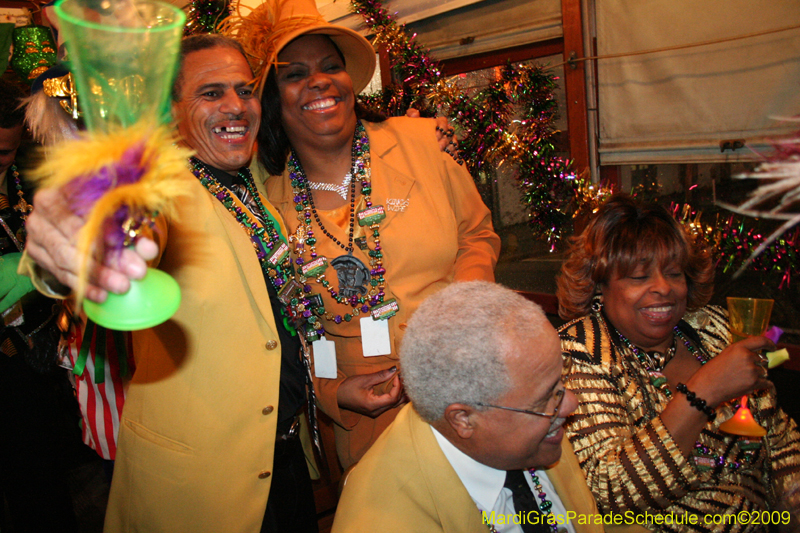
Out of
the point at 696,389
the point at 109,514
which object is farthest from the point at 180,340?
the point at 696,389

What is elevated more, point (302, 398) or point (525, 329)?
point (525, 329)

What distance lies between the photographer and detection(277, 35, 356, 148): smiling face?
1.89 meters

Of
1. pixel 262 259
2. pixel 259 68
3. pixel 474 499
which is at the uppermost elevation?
pixel 259 68

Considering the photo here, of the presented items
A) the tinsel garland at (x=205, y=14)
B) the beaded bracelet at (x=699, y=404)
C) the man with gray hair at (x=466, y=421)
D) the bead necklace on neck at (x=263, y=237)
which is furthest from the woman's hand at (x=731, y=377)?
the tinsel garland at (x=205, y=14)

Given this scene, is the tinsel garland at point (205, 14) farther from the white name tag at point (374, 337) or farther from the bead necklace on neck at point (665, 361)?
the bead necklace on neck at point (665, 361)

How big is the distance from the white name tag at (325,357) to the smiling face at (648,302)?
0.98m

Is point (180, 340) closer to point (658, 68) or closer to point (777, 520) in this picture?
point (777, 520)

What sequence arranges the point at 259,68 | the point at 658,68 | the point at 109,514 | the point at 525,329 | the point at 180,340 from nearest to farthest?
the point at 525,329 → the point at 180,340 → the point at 109,514 → the point at 259,68 → the point at 658,68

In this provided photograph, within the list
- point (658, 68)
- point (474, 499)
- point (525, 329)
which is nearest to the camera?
point (525, 329)

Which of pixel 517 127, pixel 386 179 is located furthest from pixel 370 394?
pixel 517 127

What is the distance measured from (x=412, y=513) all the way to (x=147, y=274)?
0.79m

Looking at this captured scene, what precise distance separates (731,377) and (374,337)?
1.09 m

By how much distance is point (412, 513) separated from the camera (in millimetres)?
1142

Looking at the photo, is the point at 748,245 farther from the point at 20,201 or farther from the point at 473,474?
the point at 20,201
